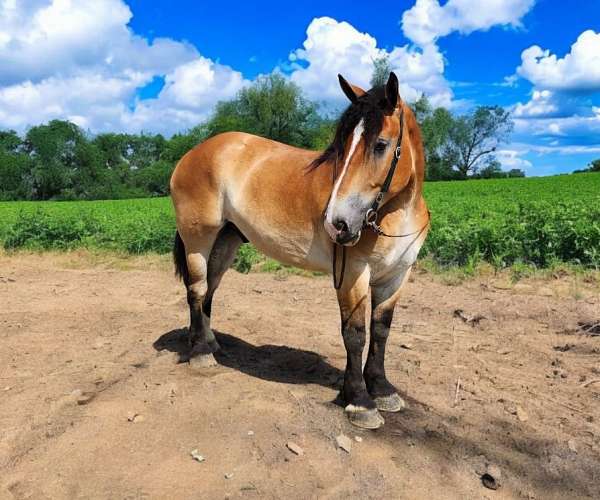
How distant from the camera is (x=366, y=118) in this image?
3.00 metres

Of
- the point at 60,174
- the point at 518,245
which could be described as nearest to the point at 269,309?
the point at 518,245

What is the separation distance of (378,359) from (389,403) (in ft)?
1.13

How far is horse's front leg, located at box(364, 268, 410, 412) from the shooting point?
3.79 metres

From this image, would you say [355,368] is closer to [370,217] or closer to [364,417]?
[364,417]

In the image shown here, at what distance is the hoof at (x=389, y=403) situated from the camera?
3.79 meters

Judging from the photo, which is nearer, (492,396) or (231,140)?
(492,396)

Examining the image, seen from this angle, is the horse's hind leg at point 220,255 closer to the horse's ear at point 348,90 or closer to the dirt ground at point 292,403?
the dirt ground at point 292,403

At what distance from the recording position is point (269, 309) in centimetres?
682

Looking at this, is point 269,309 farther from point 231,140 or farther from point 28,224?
point 28,224

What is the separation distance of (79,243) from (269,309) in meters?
7.39

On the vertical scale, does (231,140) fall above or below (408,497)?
above

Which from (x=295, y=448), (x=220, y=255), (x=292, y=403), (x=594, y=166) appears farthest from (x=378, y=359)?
(x=594, y=166)

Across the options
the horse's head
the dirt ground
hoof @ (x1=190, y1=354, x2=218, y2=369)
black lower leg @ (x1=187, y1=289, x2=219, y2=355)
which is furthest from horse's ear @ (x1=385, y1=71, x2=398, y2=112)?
hoof @ (x1=190, y1=354, x2=218, y2=369)

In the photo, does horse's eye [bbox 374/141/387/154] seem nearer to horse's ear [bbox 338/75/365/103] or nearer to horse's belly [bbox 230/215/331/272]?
horse's ear [bbox 338/75/365/103]
